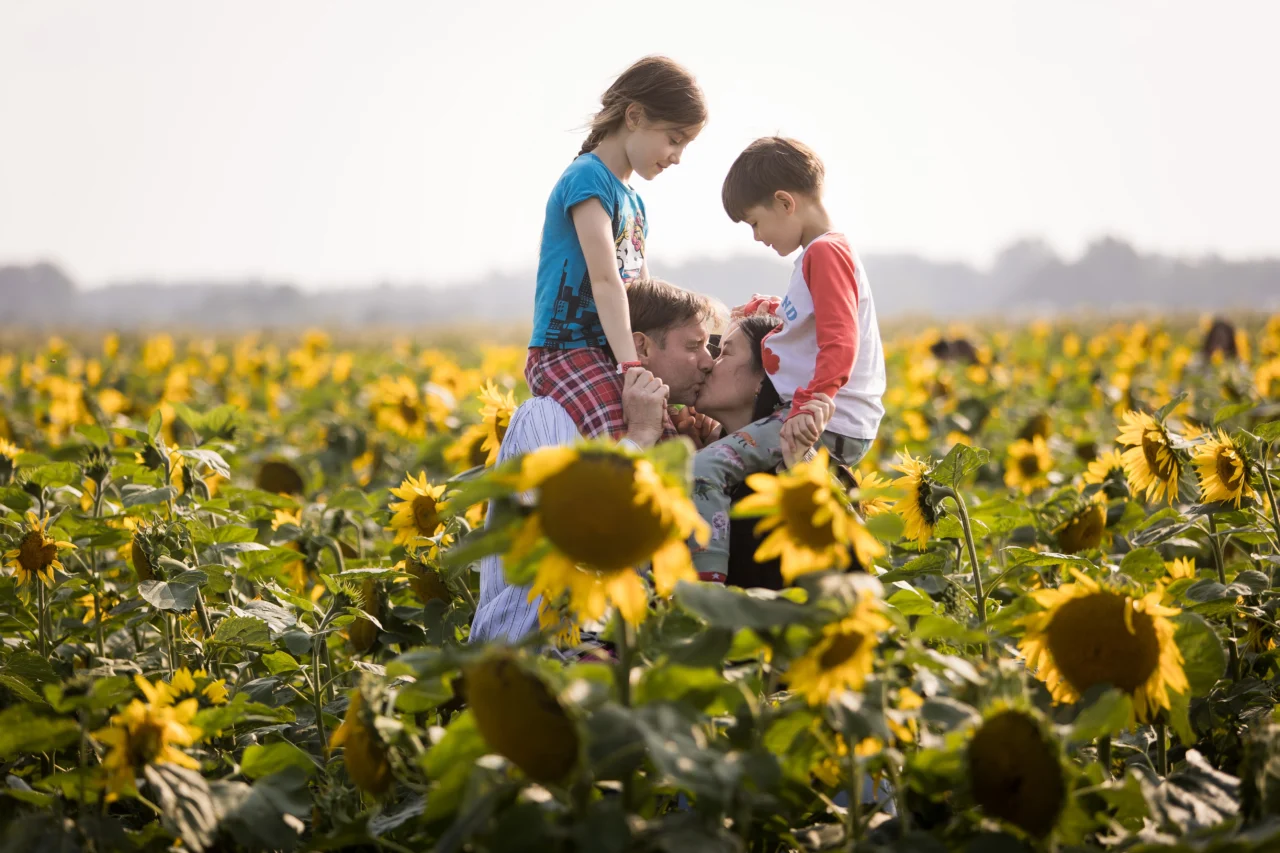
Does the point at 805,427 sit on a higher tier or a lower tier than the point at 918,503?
higher

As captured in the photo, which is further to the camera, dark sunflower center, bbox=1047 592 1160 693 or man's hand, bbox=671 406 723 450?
man's hand, bbox=671 406 723 450

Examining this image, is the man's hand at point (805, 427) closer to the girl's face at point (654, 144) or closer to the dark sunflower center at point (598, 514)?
the girl's face at point (654, 144)

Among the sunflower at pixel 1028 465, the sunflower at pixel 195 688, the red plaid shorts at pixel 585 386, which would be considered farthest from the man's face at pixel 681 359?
the sunflower at pixel 1028 465

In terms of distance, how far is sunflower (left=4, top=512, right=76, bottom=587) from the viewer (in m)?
2.73

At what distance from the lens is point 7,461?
366 cm

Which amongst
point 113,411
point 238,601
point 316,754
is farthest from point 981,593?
point 113,411

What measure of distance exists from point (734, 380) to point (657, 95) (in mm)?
757

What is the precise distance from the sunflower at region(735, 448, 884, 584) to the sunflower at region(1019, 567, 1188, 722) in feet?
1.36

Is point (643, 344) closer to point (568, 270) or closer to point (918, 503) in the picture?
point (568, 270)

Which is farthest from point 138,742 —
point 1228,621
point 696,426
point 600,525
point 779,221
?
point 1228,621

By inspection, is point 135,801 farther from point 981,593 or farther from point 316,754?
point 981,593

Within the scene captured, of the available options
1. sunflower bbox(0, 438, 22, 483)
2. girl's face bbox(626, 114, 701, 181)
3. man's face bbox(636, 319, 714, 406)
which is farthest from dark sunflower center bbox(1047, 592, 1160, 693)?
sunflower bbox(0, 438, 22, 483)

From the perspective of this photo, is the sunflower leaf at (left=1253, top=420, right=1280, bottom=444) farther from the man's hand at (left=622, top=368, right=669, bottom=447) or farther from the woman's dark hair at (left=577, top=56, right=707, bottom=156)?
the woman's dark hair at (left=577, top=56, right=707, bottom=156)

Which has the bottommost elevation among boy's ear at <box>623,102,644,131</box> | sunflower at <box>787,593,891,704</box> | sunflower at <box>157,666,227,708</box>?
sunflower at <box>157,666,227,708</box>
